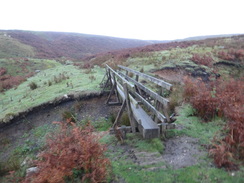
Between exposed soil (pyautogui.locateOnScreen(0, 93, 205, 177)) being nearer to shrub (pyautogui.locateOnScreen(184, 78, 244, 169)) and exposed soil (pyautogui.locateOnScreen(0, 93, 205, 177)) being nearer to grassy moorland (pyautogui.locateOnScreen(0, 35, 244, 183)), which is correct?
grassy moorland (pyautogui.locateOnScreen(0, 35, 244, 183))

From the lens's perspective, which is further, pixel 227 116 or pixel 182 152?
pixel 227 116

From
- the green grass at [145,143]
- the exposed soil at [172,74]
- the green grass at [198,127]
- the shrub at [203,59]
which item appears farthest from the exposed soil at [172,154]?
the shrub at [203,59]

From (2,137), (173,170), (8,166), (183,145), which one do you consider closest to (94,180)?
(173,170)

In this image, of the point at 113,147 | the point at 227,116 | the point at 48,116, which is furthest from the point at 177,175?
the point at 48,116

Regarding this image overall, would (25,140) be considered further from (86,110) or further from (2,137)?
(86,110)

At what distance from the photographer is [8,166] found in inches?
220

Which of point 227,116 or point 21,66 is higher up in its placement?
point 21,66

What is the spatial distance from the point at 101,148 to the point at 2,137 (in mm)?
6656

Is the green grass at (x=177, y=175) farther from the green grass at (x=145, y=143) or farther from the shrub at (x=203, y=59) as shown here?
the shrub at (x=203, y=59)

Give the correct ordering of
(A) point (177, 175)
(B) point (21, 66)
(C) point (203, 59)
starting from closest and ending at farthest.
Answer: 1. (A) point (177, 175)
2. (C) point (203, 59)
3. (B) point (21, 66)

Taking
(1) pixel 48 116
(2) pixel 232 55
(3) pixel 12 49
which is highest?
(3) pixel 12 49

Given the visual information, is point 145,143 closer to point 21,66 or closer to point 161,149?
point 161,149

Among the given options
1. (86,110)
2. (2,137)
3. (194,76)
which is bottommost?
(2,137)

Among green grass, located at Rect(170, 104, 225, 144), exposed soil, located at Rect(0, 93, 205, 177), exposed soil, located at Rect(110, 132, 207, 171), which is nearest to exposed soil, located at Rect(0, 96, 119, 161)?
exposed soil, located at Rect(0, 93, 205, 177)
